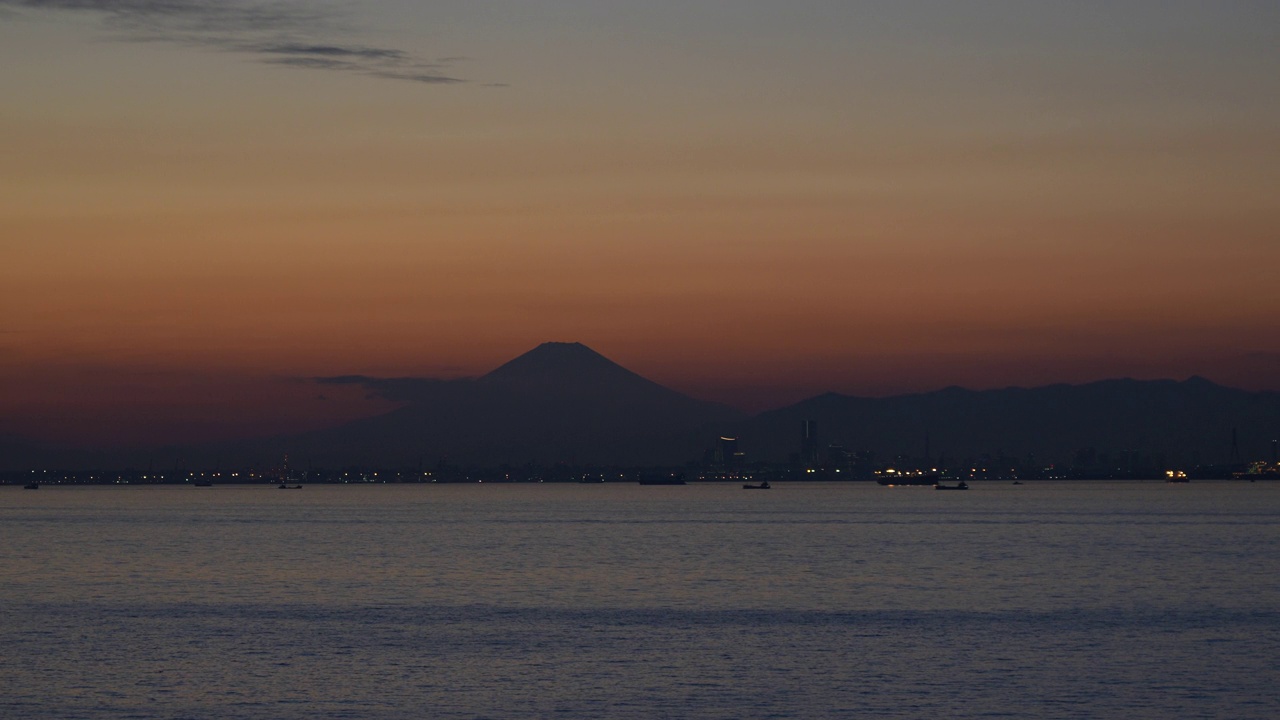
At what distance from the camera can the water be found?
147ft

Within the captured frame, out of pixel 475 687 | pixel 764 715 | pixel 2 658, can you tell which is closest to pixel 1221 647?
pixel 764 715

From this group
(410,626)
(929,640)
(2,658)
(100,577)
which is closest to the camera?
(2,658)

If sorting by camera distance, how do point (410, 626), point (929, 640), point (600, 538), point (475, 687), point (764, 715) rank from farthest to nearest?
1. point (600, 538)
2. point (410, 626)
3. point (929, 640)
4. point (475, 687)
5. point (764, 715)

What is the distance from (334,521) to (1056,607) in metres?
139

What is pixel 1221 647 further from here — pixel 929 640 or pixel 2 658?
pixel 2 658

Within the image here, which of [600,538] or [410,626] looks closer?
[410,626]

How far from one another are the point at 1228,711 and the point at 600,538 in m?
97.5

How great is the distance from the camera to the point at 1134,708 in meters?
42.8

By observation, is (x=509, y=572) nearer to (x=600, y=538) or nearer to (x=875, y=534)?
(x=600, y=538)

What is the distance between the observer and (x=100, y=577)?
91.8 metres

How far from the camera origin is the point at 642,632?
2389 inches

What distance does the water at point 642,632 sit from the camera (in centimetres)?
4466

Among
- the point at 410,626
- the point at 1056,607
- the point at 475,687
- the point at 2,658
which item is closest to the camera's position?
the point at 475,687

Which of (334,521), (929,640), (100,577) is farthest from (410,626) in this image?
(334,521)
